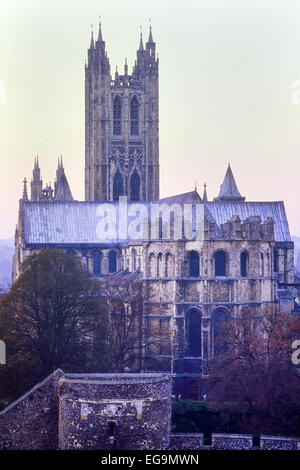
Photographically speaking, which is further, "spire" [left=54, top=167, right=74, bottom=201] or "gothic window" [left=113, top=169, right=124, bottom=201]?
"spire" [left=54, top=167, right=74, bottom=201]

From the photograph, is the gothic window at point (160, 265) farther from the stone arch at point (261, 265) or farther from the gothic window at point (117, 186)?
the gothic window at point (117, 186)

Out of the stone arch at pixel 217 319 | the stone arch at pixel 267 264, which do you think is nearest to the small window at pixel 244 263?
the stone arch at pixel 267 264

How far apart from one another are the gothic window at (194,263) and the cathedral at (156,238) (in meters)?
0.06

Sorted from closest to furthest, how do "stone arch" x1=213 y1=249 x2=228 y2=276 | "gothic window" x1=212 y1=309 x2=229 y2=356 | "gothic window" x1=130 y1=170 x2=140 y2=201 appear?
1. "gothic window" x1=212 y1=309 x2=229 y2=356
2. "stone arch" x1=213 y1=249 x2=228 y2=276
3. "gothic window" x1=130 y1=170 x2=140 y2=201

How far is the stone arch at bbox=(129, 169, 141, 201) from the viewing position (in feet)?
305

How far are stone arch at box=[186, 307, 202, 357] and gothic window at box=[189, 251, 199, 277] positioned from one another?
2.24 meters

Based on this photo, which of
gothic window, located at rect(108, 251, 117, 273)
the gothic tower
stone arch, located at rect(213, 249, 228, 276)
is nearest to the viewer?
stone arch, located at rect(213, 249, 228, 276)

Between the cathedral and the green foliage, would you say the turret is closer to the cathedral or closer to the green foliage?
the cathedral

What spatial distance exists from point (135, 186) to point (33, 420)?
187 feet

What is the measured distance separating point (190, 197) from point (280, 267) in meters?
12.8

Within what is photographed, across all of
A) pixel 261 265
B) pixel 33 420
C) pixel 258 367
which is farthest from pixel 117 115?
pixel 33 420

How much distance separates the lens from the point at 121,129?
94938mm

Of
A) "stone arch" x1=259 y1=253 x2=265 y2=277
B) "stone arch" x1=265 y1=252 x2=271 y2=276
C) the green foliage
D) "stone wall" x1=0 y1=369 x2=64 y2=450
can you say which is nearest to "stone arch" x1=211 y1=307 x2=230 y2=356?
"stone arch" x1=259 y1=253 x2=265 y2=277

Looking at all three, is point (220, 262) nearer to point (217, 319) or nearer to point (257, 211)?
point (217, 319)
